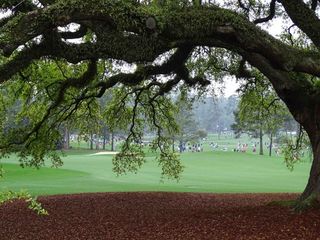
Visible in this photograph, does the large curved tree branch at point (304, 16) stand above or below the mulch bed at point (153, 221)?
above

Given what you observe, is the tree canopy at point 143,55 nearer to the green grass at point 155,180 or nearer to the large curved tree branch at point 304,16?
the large curved tree branch at point 304,16

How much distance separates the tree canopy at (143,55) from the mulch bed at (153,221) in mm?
1778

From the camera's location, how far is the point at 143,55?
382 inches

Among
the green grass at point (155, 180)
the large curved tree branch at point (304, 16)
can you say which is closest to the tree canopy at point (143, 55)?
the large curved tree branch at point (304, 16)

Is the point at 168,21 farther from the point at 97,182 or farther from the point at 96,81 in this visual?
the point at 97,182

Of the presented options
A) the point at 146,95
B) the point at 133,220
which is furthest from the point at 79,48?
the point at 146,95

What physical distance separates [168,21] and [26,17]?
9.01 feet

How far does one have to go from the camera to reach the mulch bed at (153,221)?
31.1 feet

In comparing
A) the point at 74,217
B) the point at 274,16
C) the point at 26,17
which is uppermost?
the point at 274,16

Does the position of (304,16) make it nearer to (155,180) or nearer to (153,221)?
(153,221)

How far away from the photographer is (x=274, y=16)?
48.5 feet

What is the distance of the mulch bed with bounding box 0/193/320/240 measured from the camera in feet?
31.1

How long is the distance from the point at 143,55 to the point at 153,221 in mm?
4671

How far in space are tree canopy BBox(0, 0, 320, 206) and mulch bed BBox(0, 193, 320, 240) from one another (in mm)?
1778
